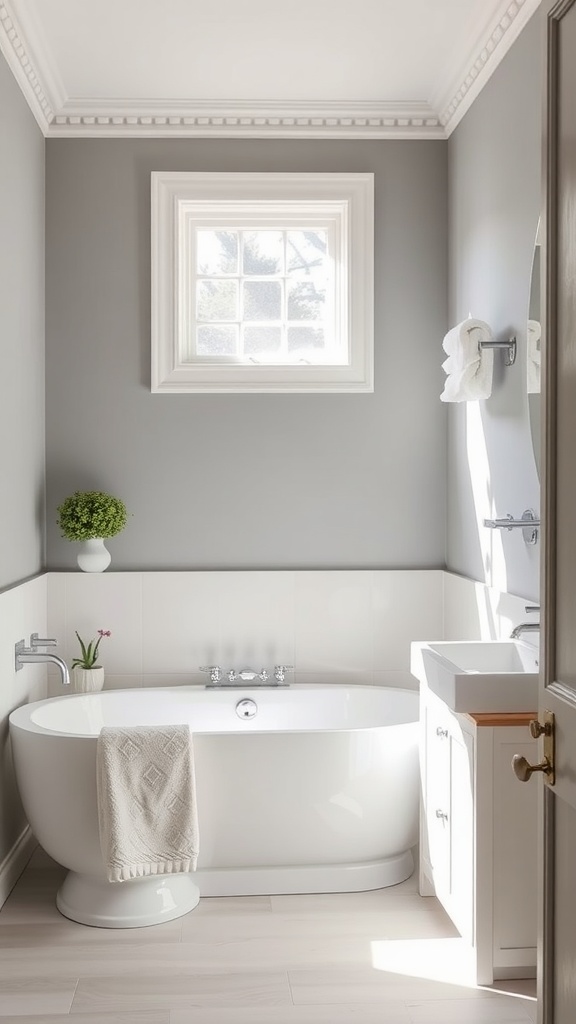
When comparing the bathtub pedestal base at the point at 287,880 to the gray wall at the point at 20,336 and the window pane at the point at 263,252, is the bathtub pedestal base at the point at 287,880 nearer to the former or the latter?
the gray wall at the point at 20,336

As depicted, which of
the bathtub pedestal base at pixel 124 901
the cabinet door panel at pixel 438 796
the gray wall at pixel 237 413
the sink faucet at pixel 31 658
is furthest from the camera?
the gray wall at pixel 237 413

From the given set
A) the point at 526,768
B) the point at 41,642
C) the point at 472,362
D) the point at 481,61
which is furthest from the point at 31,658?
the point at 481,61

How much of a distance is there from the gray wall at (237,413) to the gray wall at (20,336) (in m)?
0.13

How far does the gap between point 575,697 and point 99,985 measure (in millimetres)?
1822

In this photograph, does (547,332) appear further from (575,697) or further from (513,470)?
(513,470)

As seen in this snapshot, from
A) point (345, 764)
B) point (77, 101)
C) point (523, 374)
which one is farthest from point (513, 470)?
point (77, 101)

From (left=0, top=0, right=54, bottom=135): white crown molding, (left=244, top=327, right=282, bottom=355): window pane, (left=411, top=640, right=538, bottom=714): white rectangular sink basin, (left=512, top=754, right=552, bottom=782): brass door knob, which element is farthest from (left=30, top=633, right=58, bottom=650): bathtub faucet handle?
(left=512, top=754, right=552, bottom=782): brass door knob

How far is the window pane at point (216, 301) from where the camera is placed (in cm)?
425

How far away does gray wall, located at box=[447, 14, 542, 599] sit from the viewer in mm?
3115

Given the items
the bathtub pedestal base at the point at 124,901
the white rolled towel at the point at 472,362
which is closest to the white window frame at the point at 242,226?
the white rolled towel at the point at 472,362

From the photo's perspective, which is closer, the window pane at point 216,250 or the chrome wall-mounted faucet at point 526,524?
the chrome wall-mounted faucet at point 526,524

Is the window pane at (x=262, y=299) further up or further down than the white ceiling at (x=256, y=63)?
further down

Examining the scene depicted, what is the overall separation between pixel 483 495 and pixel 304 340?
3.69ft

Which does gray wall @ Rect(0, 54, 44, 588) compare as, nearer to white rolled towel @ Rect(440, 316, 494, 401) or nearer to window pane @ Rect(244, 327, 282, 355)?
window pane @ Rect(244, 327, 282, 355)
